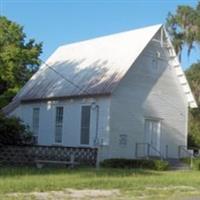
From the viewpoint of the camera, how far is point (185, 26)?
6088 centimetres

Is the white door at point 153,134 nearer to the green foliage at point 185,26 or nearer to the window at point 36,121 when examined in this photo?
the window at point 36,121

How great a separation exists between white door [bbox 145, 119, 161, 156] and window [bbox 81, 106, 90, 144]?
12.8 ft

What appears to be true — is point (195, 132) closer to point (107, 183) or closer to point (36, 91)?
point (36, 91)

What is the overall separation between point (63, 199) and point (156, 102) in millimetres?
22960

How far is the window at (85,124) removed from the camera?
37.1m

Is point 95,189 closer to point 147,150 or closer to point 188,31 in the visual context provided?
point 147,150

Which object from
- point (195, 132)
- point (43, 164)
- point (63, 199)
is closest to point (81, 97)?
point (43, 164)

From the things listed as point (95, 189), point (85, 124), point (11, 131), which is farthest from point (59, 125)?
point (95, 189)

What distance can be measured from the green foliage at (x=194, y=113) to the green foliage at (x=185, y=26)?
9.78 feet

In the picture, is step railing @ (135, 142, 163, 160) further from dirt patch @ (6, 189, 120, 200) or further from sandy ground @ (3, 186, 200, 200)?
dirt patch @ (6, 189, 120, 200)

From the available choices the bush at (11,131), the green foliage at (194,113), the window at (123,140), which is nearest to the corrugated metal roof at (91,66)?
the window at (123,140)

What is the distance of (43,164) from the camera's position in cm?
3125

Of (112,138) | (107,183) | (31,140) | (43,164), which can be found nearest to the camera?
(107,183)

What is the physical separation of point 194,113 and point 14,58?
17.6 meters
